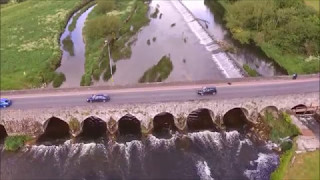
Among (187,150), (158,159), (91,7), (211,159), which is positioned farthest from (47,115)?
(91,7)

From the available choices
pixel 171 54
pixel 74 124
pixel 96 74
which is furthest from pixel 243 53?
pixel 74 124

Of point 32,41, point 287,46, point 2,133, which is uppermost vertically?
point 32,41

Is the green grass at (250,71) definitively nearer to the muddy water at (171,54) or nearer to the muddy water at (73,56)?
the muddy water at (171,54)

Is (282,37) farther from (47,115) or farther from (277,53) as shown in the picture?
(47,115)

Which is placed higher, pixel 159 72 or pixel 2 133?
pixel 159 72

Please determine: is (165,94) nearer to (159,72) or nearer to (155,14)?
(159,72)

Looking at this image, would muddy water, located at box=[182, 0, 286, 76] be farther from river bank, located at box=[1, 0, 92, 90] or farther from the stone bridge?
river bank, located at box=[1, 0, 92, 90]

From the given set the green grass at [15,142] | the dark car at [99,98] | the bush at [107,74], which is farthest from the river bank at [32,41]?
the dark car at [99,98]
